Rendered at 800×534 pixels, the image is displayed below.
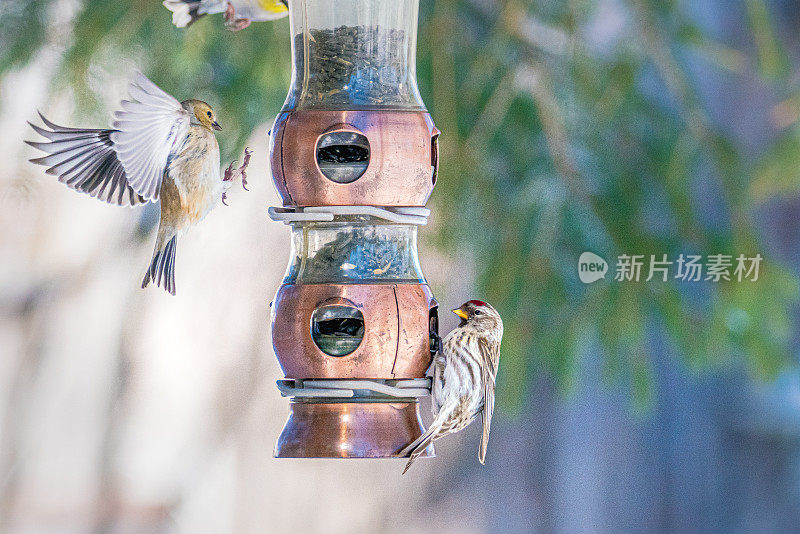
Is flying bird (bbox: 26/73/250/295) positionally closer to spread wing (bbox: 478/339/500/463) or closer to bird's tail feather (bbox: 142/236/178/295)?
bird's tail feather (bbox: 142/236/178/295)

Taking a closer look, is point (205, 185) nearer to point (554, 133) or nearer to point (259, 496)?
point (554, 133)

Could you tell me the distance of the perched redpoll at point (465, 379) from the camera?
2029 millimetres

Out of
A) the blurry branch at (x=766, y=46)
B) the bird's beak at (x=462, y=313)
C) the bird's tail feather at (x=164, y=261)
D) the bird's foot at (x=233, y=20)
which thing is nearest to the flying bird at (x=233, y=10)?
the bird's foot at (x=233, y=20)

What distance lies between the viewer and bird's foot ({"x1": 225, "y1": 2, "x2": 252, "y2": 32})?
2965 millimetres

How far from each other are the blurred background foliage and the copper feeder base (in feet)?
3.94

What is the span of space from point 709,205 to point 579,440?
1.10 meters

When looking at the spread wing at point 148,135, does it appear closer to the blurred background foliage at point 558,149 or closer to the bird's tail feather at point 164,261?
the bird's tail feather at point 164,261

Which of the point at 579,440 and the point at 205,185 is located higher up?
the point at 205,185

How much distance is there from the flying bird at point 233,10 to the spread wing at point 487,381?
1.23 metres

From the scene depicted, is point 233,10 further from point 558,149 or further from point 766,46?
point 766,46

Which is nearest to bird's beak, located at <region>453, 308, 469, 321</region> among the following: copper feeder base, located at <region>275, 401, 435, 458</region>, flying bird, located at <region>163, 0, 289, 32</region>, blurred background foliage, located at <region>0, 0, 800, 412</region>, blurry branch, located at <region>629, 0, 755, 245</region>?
copper feeder base, located at <region>275, 401, 435, 458</region>

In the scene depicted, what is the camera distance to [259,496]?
4.52 metres

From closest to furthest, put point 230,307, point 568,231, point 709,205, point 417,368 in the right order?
point 417,368
point 568,231
point 709,205
point 230,307

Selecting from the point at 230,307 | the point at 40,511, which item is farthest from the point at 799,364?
the point at 40,511
